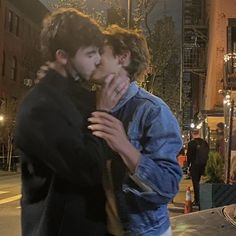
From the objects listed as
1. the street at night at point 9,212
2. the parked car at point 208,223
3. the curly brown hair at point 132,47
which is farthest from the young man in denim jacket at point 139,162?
the street at night at point 9,212

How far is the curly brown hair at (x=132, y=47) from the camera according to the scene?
2.49 meters

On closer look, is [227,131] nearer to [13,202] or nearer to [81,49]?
[13,202]

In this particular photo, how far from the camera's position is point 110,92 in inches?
87.4

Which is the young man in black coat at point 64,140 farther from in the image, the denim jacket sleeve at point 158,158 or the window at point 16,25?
the window at point 16,25

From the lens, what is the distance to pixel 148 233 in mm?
2227

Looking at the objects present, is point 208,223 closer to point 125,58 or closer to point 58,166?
point 125,58

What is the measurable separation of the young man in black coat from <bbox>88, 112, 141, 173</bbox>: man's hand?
34 millimetres

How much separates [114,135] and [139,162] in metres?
0.14

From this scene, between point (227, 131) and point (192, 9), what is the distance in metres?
29.8

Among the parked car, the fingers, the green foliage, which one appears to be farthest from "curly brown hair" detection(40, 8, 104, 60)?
the green foliage

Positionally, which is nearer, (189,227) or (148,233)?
(148,233)

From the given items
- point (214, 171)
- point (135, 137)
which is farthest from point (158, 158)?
point (214, 171)

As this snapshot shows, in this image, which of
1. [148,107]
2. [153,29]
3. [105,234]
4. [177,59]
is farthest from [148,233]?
[177,59]

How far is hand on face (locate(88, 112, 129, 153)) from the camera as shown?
2104 mm
